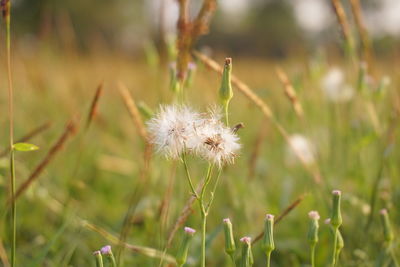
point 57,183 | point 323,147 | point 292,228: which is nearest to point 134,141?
point 57,183

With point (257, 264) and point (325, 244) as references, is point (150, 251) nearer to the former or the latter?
point (257, 264)

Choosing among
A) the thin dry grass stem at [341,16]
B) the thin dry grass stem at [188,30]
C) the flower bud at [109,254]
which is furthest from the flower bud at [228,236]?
the thin dry grass stem at [341,16]

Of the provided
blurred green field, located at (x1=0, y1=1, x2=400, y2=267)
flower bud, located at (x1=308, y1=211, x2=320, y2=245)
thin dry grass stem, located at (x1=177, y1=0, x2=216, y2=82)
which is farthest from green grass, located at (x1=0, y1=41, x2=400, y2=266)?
flower bud, located at (x1=308, y1=211, x2=320, y2=245)

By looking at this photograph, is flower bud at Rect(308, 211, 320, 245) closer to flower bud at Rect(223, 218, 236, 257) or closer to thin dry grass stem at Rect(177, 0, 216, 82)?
flower bud at Rect(223, 218, 236, 257)

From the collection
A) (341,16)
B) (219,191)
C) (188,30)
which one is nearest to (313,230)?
(188,30)

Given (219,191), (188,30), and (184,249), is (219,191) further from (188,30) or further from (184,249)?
(184,249)

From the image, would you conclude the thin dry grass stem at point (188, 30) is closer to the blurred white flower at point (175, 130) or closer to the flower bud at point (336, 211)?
the blurred white flower at point (175, 130)
